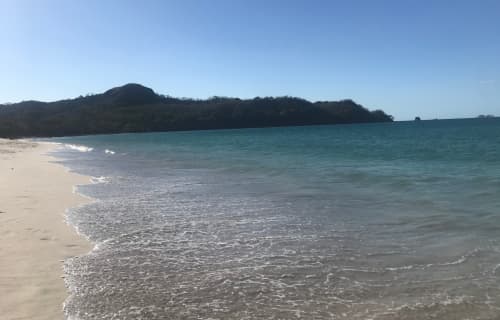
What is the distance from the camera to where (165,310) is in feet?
18.2

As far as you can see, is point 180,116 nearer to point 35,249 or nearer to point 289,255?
point 35,249

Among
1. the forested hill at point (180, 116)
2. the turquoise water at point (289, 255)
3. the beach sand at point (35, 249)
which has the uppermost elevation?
the forested hill at point (180, 116)

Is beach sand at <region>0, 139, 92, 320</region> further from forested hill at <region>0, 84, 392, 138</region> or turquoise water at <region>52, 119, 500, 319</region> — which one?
forested hill at <region>0, 84, 392, 138</region>

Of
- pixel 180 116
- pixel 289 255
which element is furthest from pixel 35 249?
pixel 180 116

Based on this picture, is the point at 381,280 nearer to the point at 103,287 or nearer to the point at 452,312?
the point at 452,312

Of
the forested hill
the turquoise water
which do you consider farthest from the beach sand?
the forested hill

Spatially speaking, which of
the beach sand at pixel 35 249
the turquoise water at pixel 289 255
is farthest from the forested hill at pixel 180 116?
the turquoise water at pixel 289 255

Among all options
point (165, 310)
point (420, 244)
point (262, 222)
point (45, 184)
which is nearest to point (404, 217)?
point (420, 244)

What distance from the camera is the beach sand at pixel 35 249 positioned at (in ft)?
18.4

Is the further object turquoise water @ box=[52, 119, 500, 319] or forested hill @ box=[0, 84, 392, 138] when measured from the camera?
forested hill @ box=[0, 84, 392, 138]

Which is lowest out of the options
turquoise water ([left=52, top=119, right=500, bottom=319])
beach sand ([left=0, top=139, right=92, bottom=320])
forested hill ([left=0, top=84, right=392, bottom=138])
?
turquoise water ([left=52, top=119, right=500, bottom=319])

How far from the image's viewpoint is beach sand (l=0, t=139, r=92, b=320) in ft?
18.4

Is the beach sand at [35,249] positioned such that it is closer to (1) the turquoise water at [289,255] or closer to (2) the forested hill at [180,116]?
(1) the turquoise water at [289,255]

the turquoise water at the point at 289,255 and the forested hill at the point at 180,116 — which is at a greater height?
the forested hill at the point at 180,116
